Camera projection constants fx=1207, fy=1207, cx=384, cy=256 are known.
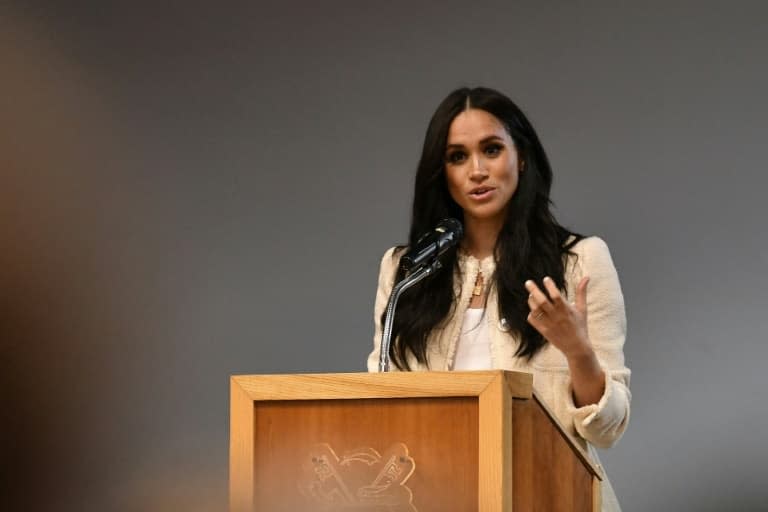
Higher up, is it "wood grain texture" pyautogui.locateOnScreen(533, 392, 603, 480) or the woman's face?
the woman's face

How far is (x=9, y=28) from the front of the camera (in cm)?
413

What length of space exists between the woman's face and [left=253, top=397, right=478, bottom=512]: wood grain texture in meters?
0.94

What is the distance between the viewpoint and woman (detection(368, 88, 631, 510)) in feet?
8.51

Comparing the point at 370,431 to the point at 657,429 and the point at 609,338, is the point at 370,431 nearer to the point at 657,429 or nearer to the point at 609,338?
the point at 609,338

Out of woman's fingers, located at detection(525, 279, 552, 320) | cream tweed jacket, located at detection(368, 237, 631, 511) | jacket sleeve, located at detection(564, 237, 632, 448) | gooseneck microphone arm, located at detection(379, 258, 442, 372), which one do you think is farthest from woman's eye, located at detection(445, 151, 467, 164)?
woman's fingers, located at detection(525, 279, 552, 320)

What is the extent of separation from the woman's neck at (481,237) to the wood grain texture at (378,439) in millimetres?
959

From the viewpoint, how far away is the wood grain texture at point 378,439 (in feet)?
5.88

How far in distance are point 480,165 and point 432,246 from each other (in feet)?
1.64


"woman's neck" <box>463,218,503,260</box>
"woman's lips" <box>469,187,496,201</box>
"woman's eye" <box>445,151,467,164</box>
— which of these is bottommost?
"woman's neck" <box>463,218,503,260</box>

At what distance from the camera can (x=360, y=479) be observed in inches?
72.1

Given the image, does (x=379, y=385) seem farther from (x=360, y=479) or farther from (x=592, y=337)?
(x=592, y=337)

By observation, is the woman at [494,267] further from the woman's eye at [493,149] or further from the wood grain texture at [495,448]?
the wood grain texture at [495,448]

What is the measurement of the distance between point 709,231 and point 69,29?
2.25m

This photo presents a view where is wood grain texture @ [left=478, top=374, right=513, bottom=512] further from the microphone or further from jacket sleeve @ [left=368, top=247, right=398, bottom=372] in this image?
jacket sleeve @ [left=368, top=247, right=398, bottom=372]
